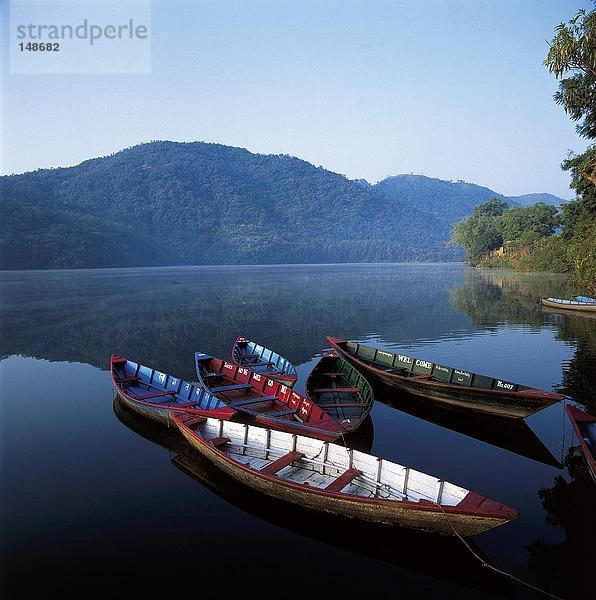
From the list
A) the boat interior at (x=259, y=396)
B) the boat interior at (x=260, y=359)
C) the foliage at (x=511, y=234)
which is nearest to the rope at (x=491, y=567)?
the boat interior at (x=259, y=396)

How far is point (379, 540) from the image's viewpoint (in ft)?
37.7

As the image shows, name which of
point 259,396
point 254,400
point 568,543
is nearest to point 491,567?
point 568,543

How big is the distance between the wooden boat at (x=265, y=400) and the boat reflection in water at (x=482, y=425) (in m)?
5.66

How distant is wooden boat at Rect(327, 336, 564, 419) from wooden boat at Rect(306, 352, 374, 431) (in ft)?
6.02

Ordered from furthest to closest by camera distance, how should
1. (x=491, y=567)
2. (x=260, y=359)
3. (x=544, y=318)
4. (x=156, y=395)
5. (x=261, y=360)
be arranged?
(x=544, y=318) → (x=260, y=359) → (x=261, y=360) → (x=156, y=395) → (x=491, y=567)

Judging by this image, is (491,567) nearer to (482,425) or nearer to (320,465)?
(320,465)

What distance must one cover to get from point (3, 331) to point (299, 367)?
29055 millimetres

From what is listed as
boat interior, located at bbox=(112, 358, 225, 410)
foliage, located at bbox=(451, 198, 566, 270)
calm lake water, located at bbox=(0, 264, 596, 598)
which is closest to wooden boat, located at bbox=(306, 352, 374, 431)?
calm lake water, located at bbox=(0, 264, 596, 598)

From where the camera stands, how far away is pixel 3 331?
42250mm

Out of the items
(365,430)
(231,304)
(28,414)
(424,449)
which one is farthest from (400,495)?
(231,304)

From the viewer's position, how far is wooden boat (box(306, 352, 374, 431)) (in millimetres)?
18647

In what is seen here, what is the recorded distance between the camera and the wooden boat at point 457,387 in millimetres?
18516

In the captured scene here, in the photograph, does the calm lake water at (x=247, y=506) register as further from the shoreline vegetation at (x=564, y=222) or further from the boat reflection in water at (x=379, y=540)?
the shoreline vegetation at (x=564, y=222)

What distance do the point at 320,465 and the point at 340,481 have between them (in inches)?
54.1
